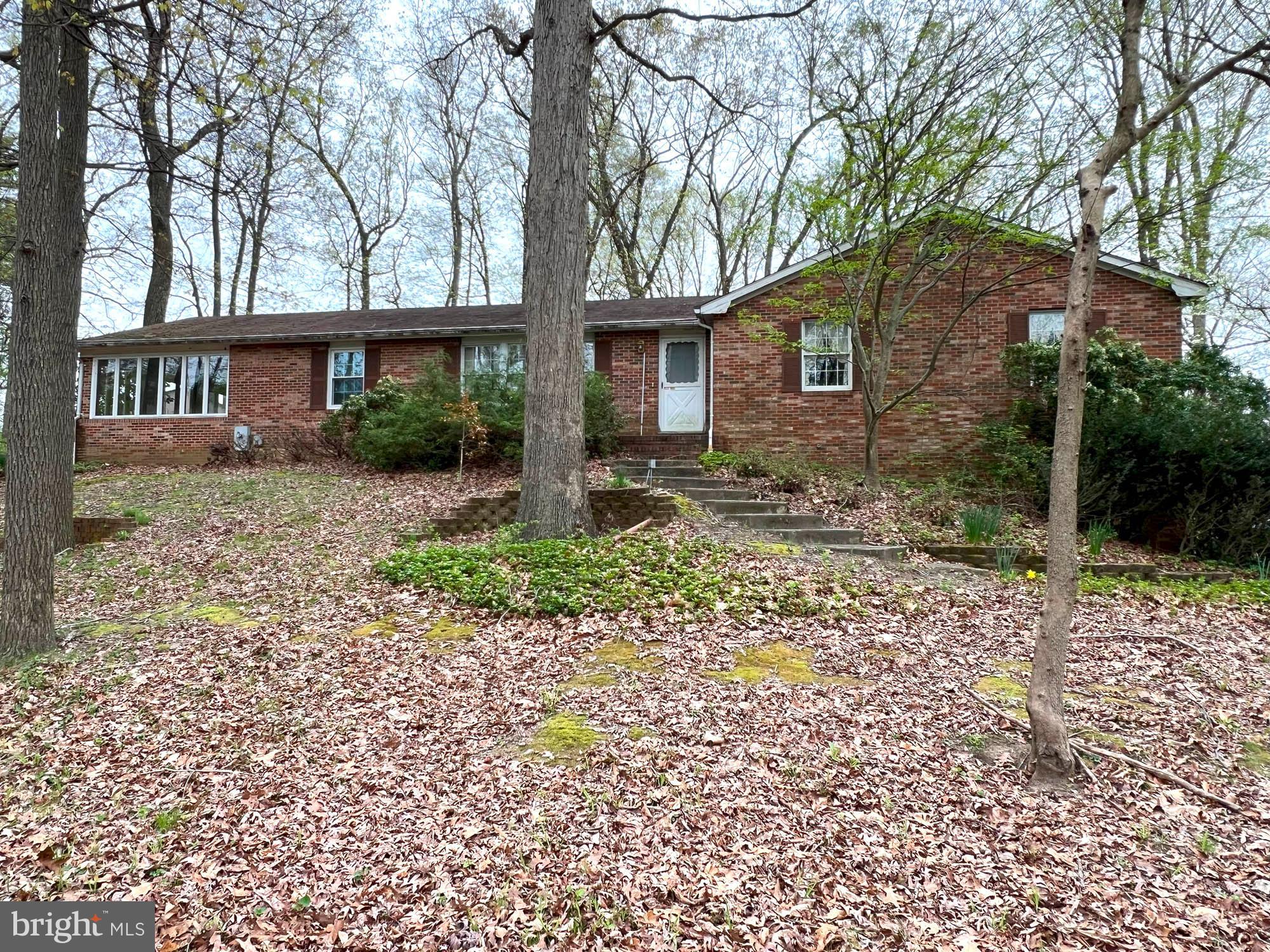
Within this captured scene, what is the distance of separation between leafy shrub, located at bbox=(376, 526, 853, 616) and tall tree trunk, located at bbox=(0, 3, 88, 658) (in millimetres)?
2619

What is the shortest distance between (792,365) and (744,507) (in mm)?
4490

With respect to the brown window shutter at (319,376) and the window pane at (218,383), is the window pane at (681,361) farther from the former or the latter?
the window pane at (218,383)

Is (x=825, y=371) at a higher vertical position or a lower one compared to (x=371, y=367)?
lower

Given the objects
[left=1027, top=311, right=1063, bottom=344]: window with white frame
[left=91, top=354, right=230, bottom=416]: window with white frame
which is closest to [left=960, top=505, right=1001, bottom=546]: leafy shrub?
[left=1027, top=311, right=1063, bottom=344]: window with white frame

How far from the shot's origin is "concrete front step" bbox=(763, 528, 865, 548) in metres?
8.29

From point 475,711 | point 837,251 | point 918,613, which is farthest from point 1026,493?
point 475,711

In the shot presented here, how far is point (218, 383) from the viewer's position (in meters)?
16.0

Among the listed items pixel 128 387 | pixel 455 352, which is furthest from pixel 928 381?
pixel 128 387

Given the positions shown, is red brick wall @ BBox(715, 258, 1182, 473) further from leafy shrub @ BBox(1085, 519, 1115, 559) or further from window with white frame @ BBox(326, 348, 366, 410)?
window with white frame @ BBox(326, 348, 366, 410)

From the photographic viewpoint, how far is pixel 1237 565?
7.96 m

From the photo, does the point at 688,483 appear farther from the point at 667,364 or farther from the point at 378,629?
the point at 378,629

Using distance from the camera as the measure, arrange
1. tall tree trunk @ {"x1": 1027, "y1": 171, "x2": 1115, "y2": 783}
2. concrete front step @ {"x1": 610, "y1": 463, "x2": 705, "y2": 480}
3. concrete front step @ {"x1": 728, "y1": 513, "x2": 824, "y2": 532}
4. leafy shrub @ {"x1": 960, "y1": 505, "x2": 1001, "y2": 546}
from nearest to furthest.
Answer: tall tree trunk @ {"x1": 1027, "y1": 171, "x2": 1115, "y2": 783}
leafy shrub @ {"x1": 960, "y1": 505, "x2": 1001, "y2": 546}
concrete front step @ {"x1": 728, "y1": 513, "x2": 824, "y2": 532}
concrete front step @ {"x1": 610, "y1": 463, "x2": 705, "y2": 480}

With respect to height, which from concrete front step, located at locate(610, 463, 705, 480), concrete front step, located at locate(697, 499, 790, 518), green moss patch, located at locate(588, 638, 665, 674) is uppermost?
concrete front step, located at locate(610, 463, 705, 480)

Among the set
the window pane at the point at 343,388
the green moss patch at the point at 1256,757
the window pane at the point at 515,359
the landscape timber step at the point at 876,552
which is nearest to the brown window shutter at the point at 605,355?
the window pane at the point at 515,359
